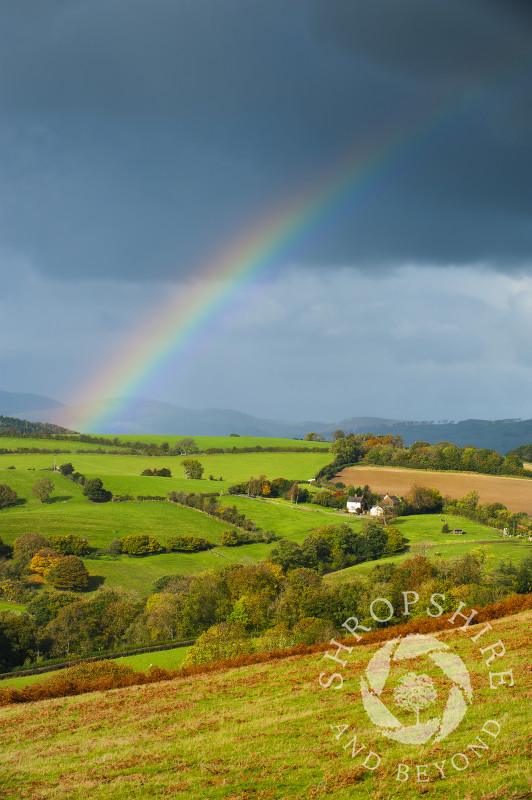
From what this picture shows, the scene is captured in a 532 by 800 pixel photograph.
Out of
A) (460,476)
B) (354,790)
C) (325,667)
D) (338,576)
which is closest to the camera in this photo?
(354,790)

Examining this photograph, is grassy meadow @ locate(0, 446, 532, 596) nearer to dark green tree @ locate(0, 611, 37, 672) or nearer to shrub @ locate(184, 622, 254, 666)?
dark green tree @ locate(0, 611, 37, 672)

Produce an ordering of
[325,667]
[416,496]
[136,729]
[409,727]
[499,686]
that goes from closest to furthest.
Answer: [409,727]
[499,686]
[136,729]
[325,667]
[416,496]

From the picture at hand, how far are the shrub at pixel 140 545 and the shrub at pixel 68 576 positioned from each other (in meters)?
13.4

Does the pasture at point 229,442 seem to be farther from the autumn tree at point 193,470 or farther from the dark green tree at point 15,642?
the dark green tree at point 15,642

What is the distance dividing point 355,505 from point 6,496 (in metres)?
73.3

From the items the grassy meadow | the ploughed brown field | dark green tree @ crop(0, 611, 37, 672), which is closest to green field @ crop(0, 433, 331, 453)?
the grassy meadow

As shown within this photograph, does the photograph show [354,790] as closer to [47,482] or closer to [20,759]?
[20,759]

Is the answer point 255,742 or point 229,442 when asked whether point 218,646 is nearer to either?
point 255,742

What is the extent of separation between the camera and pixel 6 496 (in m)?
101

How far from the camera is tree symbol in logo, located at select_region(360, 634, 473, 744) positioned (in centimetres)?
1516

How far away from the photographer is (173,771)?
50.9 feet

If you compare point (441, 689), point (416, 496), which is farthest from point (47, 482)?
point (441, 689)

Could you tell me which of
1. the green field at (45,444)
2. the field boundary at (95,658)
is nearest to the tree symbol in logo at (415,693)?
the field boundary at (95,658)

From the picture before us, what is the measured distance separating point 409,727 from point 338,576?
62.4m
